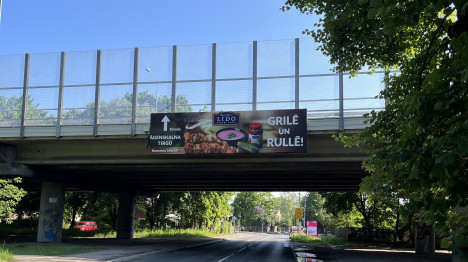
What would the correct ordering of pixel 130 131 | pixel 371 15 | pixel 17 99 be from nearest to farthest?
pixel 371 15
pixel 130 131
pixel 17 99

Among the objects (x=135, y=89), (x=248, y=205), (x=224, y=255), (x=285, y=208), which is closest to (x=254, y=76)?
(x=135, y=89)

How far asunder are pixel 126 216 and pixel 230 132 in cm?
2219

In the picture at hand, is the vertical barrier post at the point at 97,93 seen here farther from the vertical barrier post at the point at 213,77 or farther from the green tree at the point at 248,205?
the green tree at the point at 248,205

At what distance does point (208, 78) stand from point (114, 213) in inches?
1464

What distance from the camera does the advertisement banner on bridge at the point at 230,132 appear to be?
67.7 ft

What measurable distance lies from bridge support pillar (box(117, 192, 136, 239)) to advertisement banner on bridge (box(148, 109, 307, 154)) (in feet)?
63.8

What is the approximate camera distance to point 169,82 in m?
22.7

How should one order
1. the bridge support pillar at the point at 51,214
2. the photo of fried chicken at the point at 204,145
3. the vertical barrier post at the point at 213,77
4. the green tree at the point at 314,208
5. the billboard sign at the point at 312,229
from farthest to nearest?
the green tree at the point at 314,208, the billboard sign at the point at 312,229, the bridge support pillar at the point at 51,214, the vertical barrier post at the point at 213,77, the photo of fried chicken at the point at 204,145

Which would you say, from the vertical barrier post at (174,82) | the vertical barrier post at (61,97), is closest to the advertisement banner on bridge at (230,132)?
the vertical barrier post at (174,82)

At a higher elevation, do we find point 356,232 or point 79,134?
point 79,134

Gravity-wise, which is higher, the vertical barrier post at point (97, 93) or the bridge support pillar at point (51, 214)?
the vertical barrier post at point (97, 93)

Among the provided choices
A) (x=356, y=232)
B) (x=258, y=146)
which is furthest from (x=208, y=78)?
(x=356, y=232)

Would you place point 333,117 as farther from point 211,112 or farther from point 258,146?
point 211,112

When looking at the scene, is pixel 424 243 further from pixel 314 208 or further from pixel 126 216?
pixel 314 208
